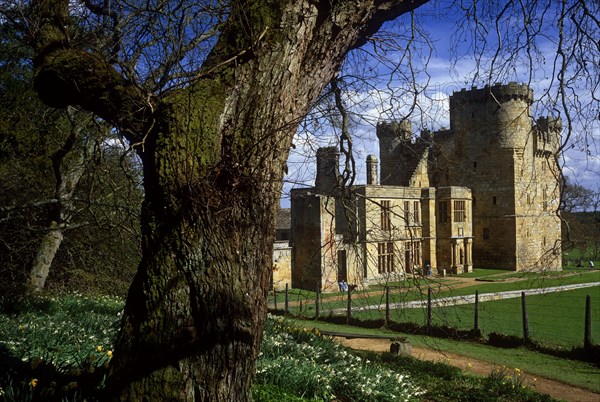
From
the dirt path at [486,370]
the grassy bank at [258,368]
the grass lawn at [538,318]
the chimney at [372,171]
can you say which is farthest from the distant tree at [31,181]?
the chimney at [372,171]

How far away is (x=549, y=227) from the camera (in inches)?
1646

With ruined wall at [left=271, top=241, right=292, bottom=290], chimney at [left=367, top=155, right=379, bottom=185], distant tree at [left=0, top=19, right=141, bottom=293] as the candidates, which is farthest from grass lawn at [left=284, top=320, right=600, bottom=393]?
chimney at [left=367, top=155, right=379, bottom=185]

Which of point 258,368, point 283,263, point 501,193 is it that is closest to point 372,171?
point 283,263

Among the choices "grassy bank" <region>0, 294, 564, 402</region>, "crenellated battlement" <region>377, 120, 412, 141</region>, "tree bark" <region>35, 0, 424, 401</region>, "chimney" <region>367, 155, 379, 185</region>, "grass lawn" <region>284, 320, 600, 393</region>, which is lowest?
"grass lawn" <region>284, 320, 600, 393</region>

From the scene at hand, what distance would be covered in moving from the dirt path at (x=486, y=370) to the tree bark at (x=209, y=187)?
6.10 metres

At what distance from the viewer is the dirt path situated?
34.0 feet

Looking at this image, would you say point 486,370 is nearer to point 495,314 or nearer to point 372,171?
point 495,314

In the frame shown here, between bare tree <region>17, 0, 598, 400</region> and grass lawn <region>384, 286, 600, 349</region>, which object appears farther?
grass lawn <region>384, 286, 600, 349</region>

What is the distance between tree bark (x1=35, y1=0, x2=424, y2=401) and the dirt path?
6.10m

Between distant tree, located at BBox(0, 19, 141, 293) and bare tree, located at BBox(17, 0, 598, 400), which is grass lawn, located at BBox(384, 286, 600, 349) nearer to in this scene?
distant tree, located at BBox(0, 19, 141, 293)

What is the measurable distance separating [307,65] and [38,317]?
582 centimetres

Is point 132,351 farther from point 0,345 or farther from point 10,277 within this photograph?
point 10,277

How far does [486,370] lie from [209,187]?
10466mm

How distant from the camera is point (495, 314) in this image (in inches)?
784
